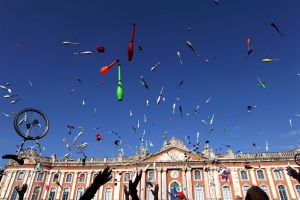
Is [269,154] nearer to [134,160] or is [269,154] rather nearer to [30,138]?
[134,160]

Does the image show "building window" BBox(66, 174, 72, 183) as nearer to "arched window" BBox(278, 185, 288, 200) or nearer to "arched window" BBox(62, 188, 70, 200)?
"arched window" BBox(62, 188, 70, 200)

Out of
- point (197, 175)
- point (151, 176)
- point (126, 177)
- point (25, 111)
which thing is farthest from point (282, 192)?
point (25, 111)

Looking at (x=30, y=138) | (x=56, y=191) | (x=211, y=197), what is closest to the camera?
(x=30, y=138)

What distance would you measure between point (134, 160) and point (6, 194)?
2340 cm

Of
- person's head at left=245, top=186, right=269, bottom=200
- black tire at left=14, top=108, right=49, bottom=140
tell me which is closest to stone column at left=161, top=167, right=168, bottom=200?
black tire at left=14, top=108, right=49, bottom=140

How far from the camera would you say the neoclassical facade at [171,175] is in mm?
37875

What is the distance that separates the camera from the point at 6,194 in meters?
40.5

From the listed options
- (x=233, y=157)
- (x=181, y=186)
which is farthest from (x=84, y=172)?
(x=233, y=157)

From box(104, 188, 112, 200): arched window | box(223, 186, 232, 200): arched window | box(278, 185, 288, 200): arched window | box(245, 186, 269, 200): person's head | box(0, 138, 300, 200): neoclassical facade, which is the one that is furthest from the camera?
box(104, 188, 112, 200): arched window

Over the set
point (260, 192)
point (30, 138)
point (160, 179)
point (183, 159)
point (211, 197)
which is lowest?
point (260, 192)

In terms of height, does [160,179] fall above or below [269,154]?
below

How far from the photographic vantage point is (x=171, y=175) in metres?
41.2

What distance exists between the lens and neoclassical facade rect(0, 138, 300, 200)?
124 ft

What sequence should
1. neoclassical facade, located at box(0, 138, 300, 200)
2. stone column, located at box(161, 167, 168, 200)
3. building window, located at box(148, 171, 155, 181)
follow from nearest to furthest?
neoclassical facade, located at box(0, 138, 300, 200)
stone column, located at box(161, 167, 168, 200)
building window, located at box(148, 171, 155, 181)
